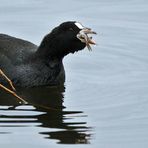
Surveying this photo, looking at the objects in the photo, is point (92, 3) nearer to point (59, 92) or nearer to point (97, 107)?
point (59, 92)

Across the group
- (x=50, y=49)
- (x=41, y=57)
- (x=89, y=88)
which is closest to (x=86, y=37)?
(x=89, y=88)

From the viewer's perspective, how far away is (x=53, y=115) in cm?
1465

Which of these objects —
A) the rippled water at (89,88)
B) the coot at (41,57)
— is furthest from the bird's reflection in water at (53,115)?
the coot at (41,57)

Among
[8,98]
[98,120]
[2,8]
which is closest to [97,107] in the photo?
[98,120]

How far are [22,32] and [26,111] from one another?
12.9ft

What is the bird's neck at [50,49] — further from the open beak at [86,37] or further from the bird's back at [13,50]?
the open beak at [86,37]

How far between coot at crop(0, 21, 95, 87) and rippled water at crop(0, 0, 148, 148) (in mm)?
242

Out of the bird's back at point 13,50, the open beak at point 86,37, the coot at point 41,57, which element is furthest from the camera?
the bird's back at point 13,50

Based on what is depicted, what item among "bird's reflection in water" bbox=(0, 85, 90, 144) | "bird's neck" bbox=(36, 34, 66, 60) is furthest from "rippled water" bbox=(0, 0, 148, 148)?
"bird's neck" bbox=(36, 34, 66, 60)

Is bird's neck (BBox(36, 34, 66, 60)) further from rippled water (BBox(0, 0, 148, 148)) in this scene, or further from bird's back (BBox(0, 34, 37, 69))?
rippled water (BBox(0, 0, 148, 148))

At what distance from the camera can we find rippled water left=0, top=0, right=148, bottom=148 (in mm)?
13570

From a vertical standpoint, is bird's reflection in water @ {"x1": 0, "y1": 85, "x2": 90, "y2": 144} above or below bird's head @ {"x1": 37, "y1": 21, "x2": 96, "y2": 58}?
below

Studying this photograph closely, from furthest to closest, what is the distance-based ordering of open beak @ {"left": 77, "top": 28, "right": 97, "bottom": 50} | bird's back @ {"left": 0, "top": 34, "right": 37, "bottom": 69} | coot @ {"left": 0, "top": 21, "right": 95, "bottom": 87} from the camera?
bird's back @ {"left": 0, "top": 34, "right": 37, "bottom": 69}, coot @ {"left": 0, "top": 21, "right": 95, "bottom": 87}, open beak @ {"left": 77, "top": 28, "right": 97, "bottom": 50}

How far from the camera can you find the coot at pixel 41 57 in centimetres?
1617
